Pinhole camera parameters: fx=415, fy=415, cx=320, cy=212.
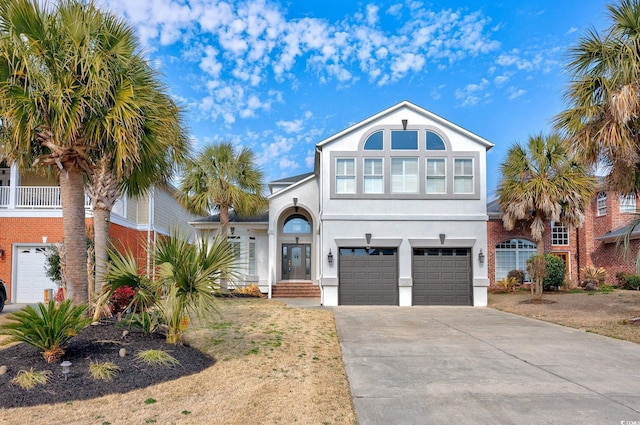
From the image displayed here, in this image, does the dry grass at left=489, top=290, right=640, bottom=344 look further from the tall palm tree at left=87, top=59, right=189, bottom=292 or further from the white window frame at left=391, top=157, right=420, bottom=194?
the tall palm tree at left=87, top=59, right=189, bottom=292

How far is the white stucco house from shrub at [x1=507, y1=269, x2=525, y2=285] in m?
6.33

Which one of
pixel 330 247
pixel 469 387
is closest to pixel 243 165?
pixel 330 247

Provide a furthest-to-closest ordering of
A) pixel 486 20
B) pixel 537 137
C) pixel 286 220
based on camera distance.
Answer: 1. pixel 286 220
2. pixel 537 137
3. pixel 486 20

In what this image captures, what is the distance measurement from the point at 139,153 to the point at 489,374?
764 cm

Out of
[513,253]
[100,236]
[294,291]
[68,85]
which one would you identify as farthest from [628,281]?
[68,85]

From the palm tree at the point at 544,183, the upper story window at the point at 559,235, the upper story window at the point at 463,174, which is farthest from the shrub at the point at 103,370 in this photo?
the upper story window at the point at 559,235

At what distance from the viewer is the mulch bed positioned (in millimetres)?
4906

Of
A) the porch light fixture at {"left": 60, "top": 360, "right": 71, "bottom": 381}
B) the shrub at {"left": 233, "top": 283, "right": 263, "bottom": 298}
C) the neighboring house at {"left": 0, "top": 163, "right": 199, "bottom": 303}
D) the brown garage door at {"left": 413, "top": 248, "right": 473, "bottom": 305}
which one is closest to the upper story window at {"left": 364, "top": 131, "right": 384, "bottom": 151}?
the brown garage door at {"left": 413, "top": 248, "right": 473, "bottom": 305}

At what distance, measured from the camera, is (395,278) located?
1650 centimetres

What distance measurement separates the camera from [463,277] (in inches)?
654

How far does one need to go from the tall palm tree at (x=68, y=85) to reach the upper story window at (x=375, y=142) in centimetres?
1050

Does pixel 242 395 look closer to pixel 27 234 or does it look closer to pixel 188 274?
pixel 188 274

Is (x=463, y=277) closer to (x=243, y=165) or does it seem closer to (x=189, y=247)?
(x=243, y=165)

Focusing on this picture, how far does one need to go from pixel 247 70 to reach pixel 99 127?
38.4ft
